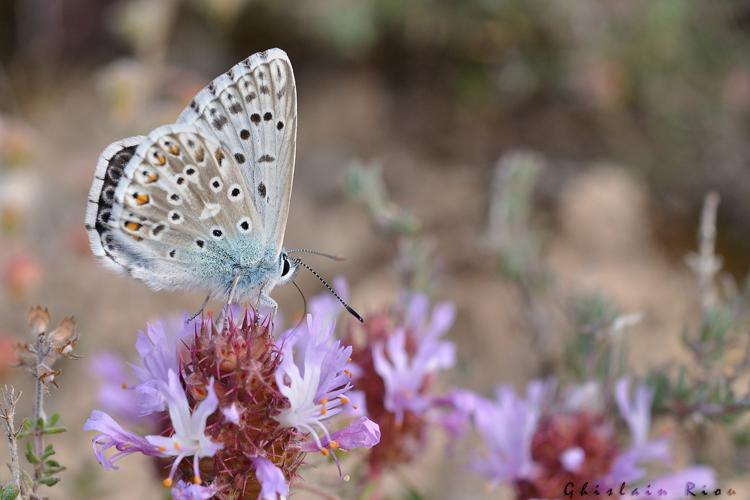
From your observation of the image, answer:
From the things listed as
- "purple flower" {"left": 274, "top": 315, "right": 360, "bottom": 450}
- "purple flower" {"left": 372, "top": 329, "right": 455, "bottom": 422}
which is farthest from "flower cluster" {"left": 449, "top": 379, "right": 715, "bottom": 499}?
"purple flower" {"left": 274, "top": 315, "right": 360, "bottom": 450}

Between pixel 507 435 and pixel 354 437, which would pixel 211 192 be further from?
pixel 507 435

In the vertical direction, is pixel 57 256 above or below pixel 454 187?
below

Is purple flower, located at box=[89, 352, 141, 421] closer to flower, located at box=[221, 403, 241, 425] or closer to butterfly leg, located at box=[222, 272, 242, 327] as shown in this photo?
butterfly leg, located at box=[222, 272, 242, 327]

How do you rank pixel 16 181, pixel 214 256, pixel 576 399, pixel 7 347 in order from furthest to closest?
pixel 16 181 < pixel 7 347 < pixel 576 399 < pixel 214 256

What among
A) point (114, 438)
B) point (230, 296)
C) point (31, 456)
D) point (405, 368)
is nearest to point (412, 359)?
point (405, 368)

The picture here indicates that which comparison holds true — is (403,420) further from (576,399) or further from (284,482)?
(284,482)

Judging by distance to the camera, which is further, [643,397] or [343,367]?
[643,397]

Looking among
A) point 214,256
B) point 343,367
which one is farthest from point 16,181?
point 343,367

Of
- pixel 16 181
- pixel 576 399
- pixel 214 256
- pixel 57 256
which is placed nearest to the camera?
pixel 214 256
